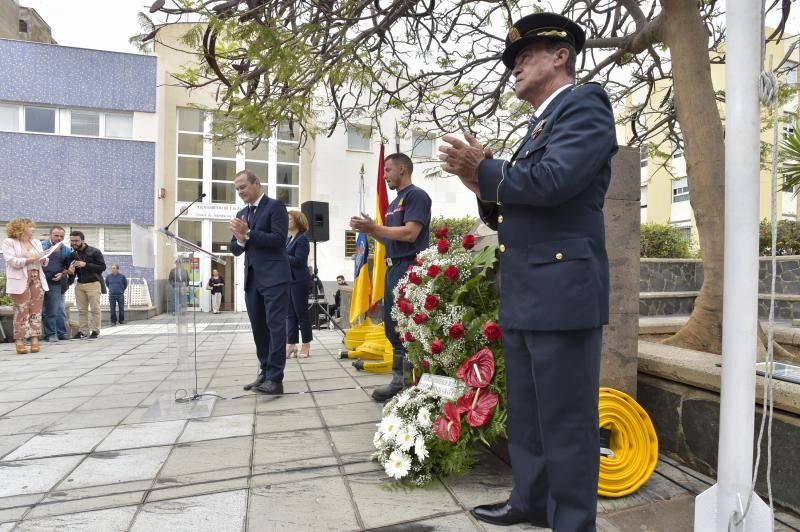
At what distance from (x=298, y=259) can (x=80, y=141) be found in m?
14.6

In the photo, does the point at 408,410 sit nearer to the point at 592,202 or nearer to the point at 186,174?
the point at 592,202

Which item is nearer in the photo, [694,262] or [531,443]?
[531,443]

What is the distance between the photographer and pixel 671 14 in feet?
13.7

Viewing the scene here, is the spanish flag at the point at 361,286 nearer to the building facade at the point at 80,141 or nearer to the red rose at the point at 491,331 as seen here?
the red rose at the point at 491,331

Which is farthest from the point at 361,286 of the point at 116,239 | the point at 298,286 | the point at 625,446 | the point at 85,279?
the point at 116,239

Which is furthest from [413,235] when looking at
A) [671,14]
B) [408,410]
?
[671,14]

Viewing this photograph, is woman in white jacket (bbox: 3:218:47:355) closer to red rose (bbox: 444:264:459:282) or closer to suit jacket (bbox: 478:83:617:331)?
red rose (bbox: 444:264:459:282)

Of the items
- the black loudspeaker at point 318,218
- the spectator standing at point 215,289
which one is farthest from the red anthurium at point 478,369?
the spectator standing at point 215,289

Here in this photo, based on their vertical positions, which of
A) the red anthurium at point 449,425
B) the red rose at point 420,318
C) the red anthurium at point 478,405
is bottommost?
the red anthurium at point 449,425

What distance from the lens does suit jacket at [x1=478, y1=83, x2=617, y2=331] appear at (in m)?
1.69

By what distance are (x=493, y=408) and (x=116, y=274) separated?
1307 centimetres

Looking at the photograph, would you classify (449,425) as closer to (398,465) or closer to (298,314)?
(398,465)

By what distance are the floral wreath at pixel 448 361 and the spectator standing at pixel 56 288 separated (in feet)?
28.8

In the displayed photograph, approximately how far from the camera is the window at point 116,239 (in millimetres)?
17359
